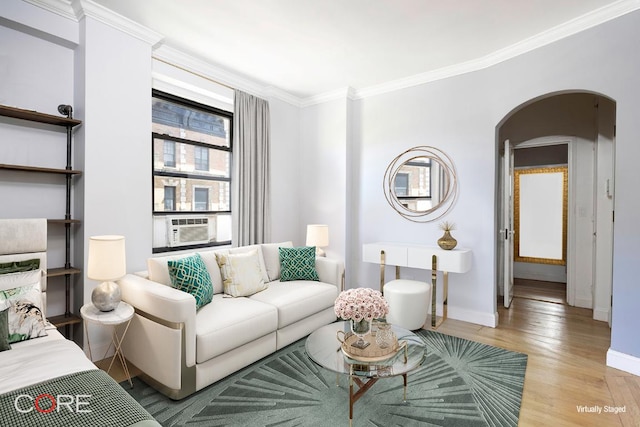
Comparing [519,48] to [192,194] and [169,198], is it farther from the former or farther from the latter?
[169,198]

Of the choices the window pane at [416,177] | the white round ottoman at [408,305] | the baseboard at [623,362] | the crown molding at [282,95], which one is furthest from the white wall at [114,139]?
the baseboard at [623,362]

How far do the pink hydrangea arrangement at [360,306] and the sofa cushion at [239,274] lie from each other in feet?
3.93

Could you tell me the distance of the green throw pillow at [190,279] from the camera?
2557 mm

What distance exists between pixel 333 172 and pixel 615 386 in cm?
337

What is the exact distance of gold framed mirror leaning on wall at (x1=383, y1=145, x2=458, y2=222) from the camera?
12.5ft

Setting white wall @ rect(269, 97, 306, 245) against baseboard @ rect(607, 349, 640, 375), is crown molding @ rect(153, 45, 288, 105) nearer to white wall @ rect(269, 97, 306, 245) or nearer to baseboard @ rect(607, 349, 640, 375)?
white wall @ rect(269, 97, 306, 245)

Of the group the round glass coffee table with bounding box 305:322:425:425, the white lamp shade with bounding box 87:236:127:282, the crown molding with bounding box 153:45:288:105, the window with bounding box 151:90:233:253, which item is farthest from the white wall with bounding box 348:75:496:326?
the white lamp shade with bounding box 87:236:127:282

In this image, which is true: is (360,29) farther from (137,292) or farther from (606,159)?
(606,159)

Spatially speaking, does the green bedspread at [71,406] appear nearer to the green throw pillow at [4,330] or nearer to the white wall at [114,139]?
the green throw pillow at [4,330]

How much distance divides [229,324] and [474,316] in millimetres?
2690

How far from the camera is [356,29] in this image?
291cm

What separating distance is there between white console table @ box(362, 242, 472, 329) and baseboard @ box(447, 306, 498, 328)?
0.51ft

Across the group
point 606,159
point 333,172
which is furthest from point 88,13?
point 606,159

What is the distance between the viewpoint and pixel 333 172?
175 inches
